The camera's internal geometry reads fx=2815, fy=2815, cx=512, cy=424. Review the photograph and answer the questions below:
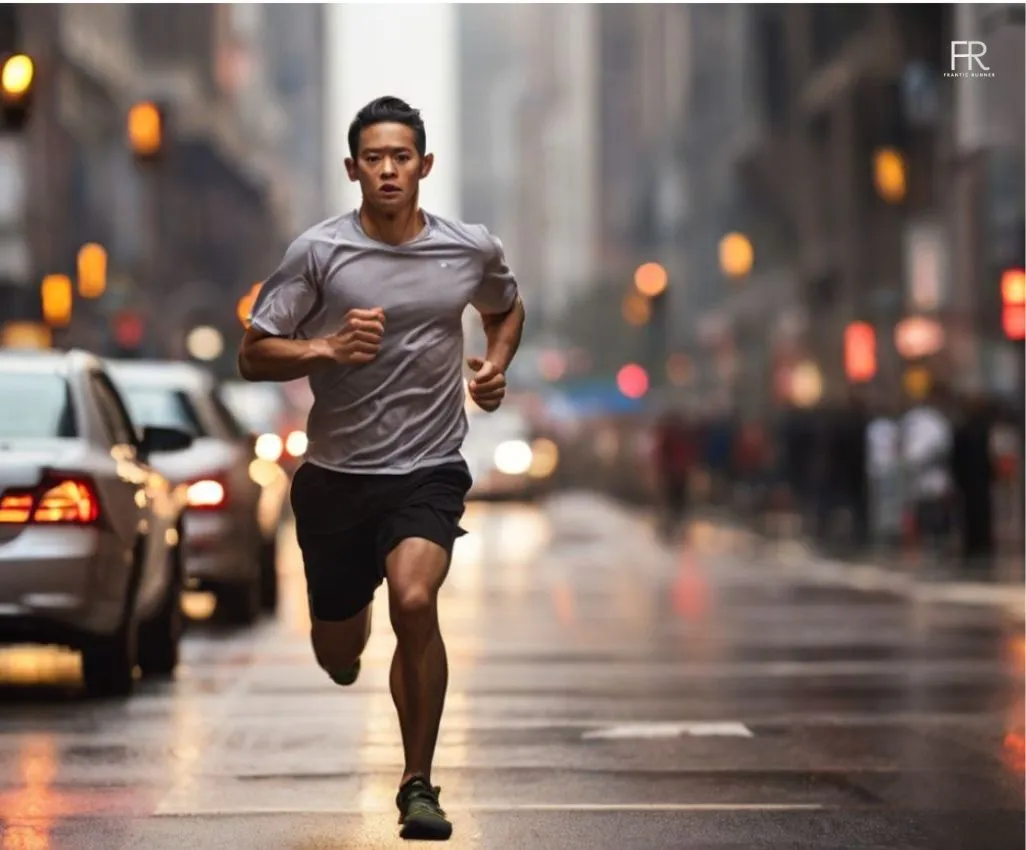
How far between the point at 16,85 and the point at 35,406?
9.40 m

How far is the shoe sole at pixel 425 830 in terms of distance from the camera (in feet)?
26.0

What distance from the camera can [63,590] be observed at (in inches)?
478

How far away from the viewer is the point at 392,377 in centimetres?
825

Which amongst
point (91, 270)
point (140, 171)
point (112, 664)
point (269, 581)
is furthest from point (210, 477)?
point (140, 171)

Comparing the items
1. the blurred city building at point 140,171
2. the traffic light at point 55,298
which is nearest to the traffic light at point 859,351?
the blurred city building at point 140,171

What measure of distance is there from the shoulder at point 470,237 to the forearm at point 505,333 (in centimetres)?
26

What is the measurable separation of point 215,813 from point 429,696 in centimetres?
99

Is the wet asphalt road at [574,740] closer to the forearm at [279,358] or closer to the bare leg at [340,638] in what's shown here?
the bare leg at [340,638]

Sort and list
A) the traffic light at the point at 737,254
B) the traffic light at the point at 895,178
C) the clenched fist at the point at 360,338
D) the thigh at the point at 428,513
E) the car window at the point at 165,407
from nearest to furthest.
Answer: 1. the clenched fist at the point at 360,338
2. the thigh at the point at 428,513
3. the car window at the point at 165,407
4. the traffic light at the point at 895,178
5. the traffic light at the point at 737,254

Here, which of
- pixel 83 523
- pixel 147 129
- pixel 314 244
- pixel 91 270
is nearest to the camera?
pixel 314 244

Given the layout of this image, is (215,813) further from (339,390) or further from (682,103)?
(682,103)

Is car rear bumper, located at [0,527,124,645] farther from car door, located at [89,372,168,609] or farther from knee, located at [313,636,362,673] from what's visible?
knee, located at [313,636,362,673]

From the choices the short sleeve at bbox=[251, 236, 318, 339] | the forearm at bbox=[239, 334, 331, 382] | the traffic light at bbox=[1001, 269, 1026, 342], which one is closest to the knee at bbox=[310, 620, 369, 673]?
the forearm at bbox=[239, 334, 331, 382]

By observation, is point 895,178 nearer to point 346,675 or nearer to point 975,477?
point 975,477
